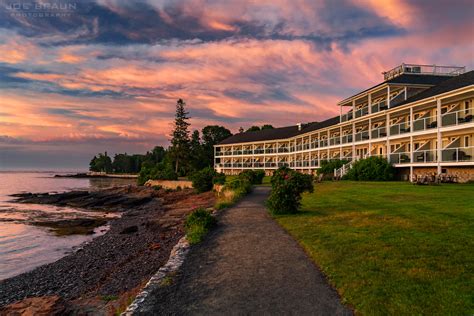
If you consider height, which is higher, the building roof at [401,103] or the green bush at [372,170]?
the building roof at [401,103]

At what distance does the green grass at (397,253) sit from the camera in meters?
5.64

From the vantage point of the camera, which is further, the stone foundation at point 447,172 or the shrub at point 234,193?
the stone foundation at point 447,172

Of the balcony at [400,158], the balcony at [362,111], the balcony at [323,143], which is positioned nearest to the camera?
the balcony at [400,158]

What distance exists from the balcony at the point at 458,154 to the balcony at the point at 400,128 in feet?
19.0

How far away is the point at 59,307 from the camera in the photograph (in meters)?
7.27

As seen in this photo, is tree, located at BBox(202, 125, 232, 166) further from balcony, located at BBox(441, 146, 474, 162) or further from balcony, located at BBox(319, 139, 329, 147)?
balcony, located at BBox(441, 146, 474, 162)

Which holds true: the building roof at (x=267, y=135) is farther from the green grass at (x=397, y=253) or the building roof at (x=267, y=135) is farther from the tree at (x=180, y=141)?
the green grass at (x=397, y=253)

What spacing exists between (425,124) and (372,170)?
6016 mm

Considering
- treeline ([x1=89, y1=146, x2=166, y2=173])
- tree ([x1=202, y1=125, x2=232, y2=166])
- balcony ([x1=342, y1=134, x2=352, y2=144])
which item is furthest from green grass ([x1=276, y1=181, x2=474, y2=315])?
treeline ([x1=89, y1=146, x2=166, y2=173])

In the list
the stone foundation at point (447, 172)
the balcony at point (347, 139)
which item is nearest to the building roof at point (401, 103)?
the balcony at point (347, 139)

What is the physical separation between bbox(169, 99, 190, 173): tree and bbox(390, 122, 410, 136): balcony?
5288cm

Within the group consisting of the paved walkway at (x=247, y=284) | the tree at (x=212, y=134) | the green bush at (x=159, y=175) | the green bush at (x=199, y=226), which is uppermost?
the tree at (x=212, y=134)

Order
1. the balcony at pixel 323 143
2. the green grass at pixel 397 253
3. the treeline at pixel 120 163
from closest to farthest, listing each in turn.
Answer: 1. the green grass at pixel 397 253
2. the balcony at pixel 323 143
3. the treeline at pixel 120 163

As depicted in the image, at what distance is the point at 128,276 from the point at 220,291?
4.92m
